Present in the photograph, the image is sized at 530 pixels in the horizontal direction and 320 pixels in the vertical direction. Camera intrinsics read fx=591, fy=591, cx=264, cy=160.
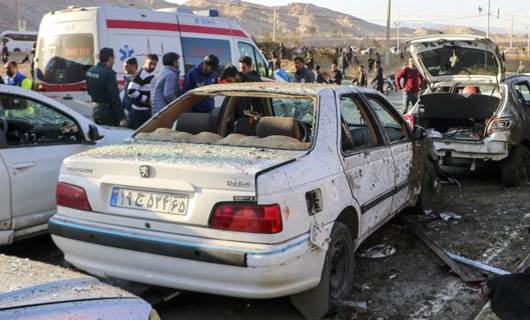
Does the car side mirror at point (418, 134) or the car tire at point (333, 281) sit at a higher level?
the car side mirror at point (418, 134)

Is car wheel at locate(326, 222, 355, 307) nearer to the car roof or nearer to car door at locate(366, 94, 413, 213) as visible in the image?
the car roof

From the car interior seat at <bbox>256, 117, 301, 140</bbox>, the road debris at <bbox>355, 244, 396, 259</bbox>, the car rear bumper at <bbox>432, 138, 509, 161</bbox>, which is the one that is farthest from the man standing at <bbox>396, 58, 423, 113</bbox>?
the car interior seat at <bbox>256, 117, 301, 140</bbox>

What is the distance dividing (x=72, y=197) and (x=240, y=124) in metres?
A: 1.47

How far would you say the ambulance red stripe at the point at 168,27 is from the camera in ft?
33.0

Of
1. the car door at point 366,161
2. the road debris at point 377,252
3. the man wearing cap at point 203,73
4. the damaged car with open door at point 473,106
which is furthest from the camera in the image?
the man wearing cap at point 203,73

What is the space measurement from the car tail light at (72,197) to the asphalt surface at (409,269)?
1.87 ft

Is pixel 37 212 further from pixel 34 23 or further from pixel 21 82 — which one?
Answer: pixel 34 23

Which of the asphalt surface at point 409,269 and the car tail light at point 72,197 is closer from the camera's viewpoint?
the car tail light at point 72,197

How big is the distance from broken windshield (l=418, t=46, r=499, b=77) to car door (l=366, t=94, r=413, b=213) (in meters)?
3.64

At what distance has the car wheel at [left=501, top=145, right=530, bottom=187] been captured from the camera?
25.0 ft

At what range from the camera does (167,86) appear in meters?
7.82

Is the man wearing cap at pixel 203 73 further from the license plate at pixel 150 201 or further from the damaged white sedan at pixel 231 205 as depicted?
the license plate at pixel 150 201

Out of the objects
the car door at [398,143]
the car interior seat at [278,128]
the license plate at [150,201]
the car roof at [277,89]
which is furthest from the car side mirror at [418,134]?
the license plate at [150,201]

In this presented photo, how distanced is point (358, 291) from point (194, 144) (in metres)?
1.56
